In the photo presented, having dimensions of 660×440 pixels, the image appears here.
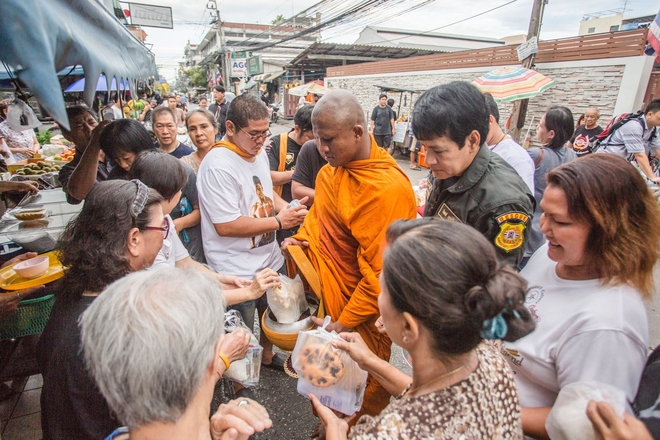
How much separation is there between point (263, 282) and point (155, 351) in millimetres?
1041

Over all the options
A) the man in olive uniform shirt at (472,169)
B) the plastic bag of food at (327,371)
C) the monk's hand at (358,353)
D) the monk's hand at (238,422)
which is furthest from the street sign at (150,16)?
the monk's hand at (238,422)

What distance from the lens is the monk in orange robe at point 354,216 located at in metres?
1.67

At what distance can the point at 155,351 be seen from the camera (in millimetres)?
801

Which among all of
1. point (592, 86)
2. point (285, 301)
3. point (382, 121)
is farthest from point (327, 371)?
point (382, 121)

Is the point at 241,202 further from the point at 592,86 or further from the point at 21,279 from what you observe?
the point at 592,86

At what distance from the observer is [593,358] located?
3.27 ft

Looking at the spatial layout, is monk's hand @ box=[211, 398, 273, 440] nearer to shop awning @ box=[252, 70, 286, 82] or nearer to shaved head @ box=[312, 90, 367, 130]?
shaved head @ box=[312, 90, 367, 130]

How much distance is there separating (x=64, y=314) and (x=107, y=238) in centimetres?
29

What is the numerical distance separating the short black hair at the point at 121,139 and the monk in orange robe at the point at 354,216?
1.43 meters

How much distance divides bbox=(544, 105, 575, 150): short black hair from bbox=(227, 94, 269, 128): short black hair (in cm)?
253

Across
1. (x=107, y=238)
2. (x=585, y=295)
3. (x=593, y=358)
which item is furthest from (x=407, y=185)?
(x=107, y=238)

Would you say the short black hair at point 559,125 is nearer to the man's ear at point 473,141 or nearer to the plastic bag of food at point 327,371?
the man's ear at point 473,141

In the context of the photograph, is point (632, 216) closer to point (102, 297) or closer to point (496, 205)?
point (496, 205)

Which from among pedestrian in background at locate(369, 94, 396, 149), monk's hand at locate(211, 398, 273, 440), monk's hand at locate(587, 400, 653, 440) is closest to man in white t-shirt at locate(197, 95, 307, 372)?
monk's hand at locate(211, 398, 273, 440)
